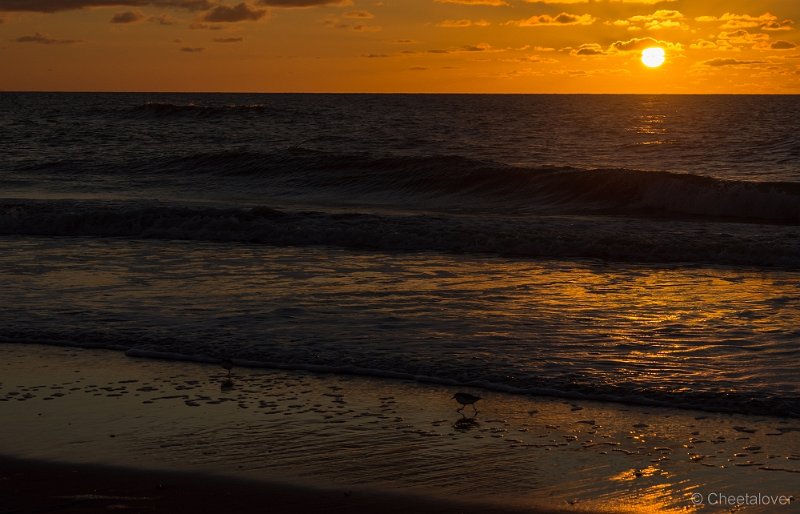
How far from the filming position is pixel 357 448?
6137 mm

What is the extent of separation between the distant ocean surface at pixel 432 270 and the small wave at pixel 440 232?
0.06 meters

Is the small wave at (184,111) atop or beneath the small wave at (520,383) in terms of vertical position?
atop

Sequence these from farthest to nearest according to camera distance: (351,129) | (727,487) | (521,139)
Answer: (351,129) < (521,139) < (727,487)

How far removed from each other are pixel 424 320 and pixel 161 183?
2139 cm

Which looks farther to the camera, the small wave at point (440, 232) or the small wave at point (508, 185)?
the small wave at point (508, 185)

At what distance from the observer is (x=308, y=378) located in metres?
7.84

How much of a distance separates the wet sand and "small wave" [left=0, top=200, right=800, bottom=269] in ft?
27.4

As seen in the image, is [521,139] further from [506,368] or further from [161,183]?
[506,368]

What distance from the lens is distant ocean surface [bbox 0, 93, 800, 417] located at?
835 centimetres

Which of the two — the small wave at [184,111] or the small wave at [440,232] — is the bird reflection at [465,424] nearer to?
the small wave at [440,232]

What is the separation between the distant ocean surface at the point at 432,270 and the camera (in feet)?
27.4

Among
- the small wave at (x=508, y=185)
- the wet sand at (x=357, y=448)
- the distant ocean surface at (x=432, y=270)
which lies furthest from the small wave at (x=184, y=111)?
the wet sand at (x=357, y=448)

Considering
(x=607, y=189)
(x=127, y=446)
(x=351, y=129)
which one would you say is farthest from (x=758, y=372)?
(x=351, y=129)

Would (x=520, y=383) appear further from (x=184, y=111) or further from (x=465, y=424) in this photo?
(x=184, y=111)
